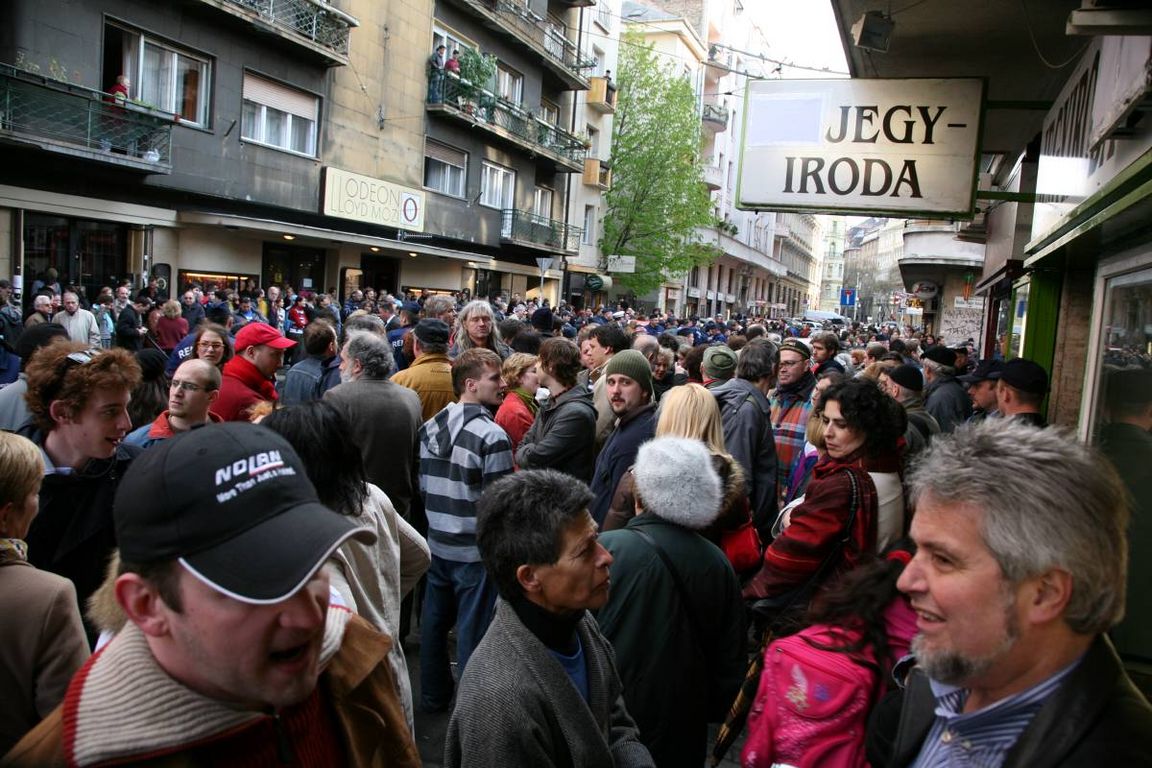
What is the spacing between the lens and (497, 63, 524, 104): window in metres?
26.4

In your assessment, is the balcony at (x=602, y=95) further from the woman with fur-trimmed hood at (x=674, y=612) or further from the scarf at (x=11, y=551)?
the scarf at (x=11, y=551)

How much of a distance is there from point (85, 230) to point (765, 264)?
57002 mm

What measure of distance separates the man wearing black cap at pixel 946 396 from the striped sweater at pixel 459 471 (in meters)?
4.75

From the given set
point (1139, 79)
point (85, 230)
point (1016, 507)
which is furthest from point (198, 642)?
point (85, 230)

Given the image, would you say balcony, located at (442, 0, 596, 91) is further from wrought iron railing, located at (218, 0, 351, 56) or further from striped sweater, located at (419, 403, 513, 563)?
striped sweater, located at (419, 403, 513, 563)

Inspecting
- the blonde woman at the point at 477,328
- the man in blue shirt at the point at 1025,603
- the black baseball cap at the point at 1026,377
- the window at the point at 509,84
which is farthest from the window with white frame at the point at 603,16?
the man in blue shirt at the point at 1025,603

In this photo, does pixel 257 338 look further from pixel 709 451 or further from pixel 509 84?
pixel 509 84

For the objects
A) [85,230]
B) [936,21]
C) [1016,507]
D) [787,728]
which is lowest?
[787,728]

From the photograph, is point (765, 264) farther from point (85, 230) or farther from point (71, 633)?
point (71, 633)

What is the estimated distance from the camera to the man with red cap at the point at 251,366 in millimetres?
5359

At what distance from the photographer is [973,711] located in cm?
165

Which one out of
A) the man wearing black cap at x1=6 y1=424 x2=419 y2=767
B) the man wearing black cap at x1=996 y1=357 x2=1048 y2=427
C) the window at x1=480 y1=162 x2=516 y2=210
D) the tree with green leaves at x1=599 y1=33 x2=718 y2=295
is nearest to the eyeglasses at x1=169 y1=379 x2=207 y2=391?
the man wearing black cap at x1=6 y1=424 x2=419 y2=767

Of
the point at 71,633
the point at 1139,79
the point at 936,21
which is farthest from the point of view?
the point at 936,21

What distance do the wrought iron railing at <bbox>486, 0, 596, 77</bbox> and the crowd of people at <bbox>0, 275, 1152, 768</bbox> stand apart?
23863mm
